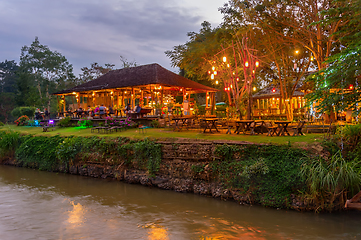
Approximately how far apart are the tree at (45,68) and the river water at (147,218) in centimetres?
3840

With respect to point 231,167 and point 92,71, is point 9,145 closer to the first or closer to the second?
point 231,167

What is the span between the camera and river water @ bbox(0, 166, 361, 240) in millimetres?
6488

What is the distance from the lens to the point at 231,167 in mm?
8914

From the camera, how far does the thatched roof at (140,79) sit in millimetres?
20422

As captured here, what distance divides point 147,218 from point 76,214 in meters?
2.16

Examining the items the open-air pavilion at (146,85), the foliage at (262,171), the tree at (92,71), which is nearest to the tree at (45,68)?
the tree at (92,71)

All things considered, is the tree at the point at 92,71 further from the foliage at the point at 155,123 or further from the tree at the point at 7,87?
the foliage at the point at 155,123

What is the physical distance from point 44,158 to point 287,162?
1206 cm

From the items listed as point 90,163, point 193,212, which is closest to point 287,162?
point 193,212

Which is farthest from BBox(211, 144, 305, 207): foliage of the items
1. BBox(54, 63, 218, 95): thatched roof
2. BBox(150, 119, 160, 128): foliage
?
BBox(54, 63, 218, 95): thatched roof

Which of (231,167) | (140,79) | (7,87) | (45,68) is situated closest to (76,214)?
(231,167)

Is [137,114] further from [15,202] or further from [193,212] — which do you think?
[193,212]

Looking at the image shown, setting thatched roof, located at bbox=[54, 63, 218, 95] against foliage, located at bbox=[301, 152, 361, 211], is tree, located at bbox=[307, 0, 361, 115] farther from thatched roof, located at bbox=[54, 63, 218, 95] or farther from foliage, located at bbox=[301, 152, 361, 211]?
thatched roof, located at bbox=[54, 63, 218, 95]

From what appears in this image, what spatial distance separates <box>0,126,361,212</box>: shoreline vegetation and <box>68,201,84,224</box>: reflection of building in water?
9.09ft
